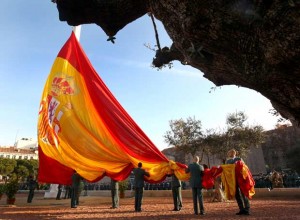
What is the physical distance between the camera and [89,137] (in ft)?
39.9

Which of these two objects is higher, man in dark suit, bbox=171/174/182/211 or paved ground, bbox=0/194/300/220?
man in dark suit, bbox=171/174/182/211

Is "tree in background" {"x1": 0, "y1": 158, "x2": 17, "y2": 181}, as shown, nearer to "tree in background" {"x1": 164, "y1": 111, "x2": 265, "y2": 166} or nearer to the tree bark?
"tree in background" {"x1": 164, "y1": 111, "x2": 265, "y2": 166}

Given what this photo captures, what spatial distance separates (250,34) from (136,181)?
855cm

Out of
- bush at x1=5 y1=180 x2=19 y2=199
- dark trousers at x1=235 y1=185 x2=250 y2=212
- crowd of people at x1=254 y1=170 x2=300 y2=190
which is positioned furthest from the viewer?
crowd of people at x1=254 y1=170 x2=300 y2=190

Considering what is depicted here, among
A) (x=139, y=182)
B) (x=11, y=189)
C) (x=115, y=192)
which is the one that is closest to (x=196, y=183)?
(x=139, y=182)

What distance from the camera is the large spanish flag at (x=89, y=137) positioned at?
1183 centimetres

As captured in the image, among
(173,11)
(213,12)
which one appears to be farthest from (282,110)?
(173,11)

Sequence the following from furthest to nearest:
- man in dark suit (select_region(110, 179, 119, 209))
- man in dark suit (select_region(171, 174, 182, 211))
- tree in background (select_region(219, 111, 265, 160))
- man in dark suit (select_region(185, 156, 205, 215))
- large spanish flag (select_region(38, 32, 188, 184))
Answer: tree in background (select_region(219, 111, 265, 160)) → man in dark suit (select_region(110, 179, 119, 209)) → large spanish flag (select_region(38, 32, 188, 184)) → man in dark suit (select_region(171, 174, 182, 211)) → man in dark suit (select_region(185, 156, 205, 215))

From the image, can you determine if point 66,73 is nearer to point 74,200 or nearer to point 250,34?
point 74,200

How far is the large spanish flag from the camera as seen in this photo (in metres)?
11.8

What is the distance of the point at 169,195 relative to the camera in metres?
21.4

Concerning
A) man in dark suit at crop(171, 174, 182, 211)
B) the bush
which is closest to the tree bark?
man in dark suit at crop(171, 174, 182, 211)

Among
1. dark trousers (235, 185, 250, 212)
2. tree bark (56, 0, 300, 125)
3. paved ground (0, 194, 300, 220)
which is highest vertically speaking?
tree bark (56, 0, 300, 125)

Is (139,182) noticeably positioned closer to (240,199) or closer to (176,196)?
(176,196)
